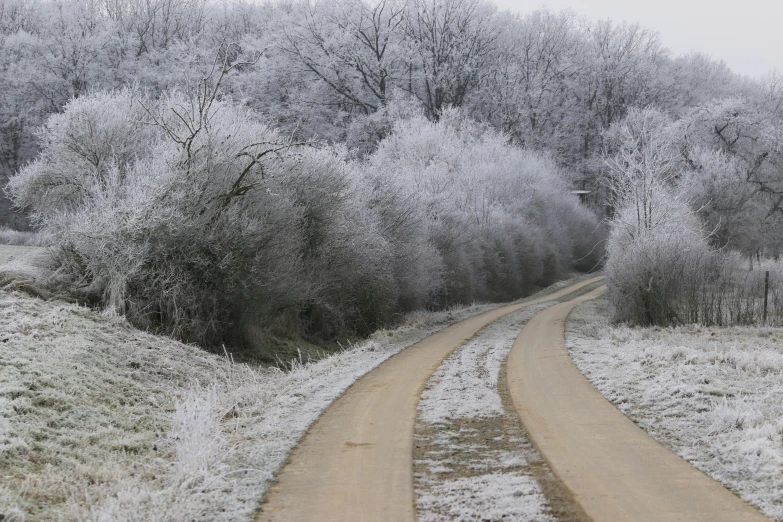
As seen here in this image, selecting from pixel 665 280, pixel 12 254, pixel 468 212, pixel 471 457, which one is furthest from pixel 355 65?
pixel 471 457

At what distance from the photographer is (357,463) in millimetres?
7777

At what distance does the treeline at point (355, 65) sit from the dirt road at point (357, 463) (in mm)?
36983

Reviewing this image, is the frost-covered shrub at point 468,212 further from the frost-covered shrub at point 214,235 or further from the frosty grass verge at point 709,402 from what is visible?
the frosty grass verge at point 709,402

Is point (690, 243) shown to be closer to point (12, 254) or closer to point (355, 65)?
point (12, 254)

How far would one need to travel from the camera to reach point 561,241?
56.9 m

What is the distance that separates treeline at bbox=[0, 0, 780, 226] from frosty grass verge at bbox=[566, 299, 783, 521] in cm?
→ 3660

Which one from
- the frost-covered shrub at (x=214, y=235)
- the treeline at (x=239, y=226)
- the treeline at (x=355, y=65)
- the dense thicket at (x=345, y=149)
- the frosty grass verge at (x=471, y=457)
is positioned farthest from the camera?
the treeline at (x=355, y=65)

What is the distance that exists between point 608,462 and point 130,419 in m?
6.84

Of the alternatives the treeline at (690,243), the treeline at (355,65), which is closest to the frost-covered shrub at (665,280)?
the treeline at (690,243)

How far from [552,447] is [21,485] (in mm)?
5639

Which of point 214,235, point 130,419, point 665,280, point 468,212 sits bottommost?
point 130,419

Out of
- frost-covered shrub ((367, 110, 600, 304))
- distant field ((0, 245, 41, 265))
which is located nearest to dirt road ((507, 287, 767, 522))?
distant field ((0, 245, 41, 265))

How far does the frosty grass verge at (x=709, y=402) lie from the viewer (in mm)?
6863

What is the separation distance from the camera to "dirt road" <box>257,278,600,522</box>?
627 centimetres
